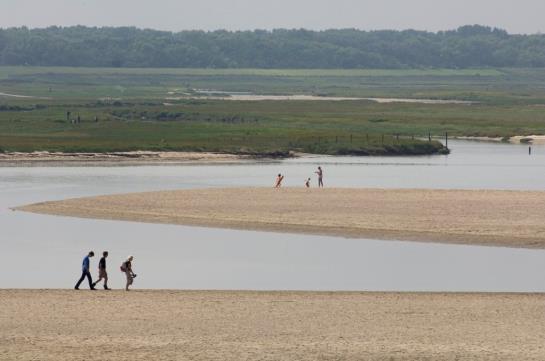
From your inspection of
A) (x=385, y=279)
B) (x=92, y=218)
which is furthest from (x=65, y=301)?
(x=92, y=218)

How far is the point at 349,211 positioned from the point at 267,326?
20838 mm

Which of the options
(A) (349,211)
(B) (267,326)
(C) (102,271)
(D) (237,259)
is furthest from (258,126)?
(B) (267,326)

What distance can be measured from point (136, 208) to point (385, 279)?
16834 millimetres

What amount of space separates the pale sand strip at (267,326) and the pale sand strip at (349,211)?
11501mm

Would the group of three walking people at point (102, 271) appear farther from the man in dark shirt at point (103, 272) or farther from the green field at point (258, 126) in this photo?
the green field at point (258, 126)

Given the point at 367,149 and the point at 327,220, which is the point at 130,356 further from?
the point at 367,149

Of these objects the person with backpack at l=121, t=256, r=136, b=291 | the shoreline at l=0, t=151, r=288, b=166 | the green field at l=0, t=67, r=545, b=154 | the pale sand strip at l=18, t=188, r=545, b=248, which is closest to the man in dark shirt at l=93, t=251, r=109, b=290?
the person with backpack at l=121, t=256, r=136, b=291

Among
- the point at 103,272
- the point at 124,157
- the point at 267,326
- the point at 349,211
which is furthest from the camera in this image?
the point at 124,157

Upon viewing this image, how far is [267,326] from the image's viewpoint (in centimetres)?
2800

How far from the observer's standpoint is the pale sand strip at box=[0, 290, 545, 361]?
1001 inches

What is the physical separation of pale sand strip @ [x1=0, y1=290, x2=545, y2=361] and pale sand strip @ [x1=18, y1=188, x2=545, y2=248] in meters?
11.5

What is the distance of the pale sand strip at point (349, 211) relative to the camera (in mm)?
43625

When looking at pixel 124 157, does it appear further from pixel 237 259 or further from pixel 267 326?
pixel 267 326

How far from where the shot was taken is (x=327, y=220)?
46438mm
